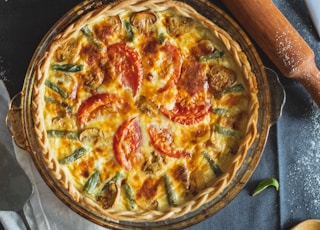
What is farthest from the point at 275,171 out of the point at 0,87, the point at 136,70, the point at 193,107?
the point at 0,87

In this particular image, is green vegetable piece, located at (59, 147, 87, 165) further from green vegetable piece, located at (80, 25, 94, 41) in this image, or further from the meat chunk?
the meat chunk

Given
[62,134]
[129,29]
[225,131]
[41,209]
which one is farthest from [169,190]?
[129,29]

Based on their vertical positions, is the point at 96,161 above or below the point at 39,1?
below

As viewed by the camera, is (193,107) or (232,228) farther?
(232,228)

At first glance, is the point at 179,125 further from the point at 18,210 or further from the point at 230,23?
the point at 18,210

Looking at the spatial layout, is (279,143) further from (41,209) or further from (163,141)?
(41,209)
